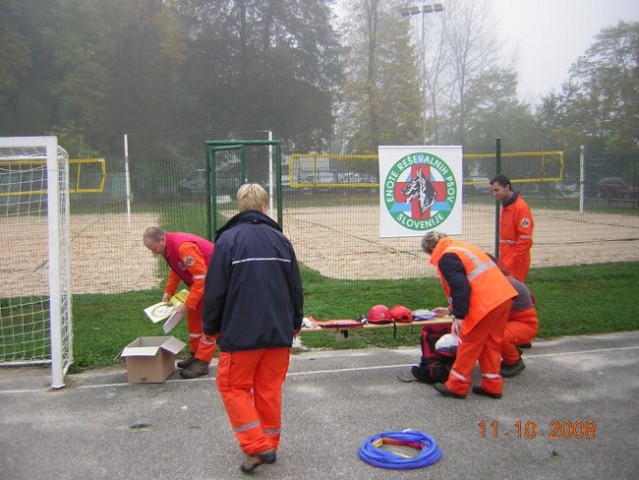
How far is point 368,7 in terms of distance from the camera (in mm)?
46938

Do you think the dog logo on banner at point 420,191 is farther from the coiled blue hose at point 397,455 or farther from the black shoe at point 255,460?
the black shoe at point 255,460

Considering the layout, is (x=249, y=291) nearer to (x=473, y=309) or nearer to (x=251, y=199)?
(x=251, y=199)

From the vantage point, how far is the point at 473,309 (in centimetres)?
514

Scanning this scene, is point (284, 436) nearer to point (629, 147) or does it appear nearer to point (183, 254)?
point (183, 254)

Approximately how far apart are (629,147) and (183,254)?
33389 millimetres

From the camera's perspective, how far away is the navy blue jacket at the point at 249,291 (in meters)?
3.91

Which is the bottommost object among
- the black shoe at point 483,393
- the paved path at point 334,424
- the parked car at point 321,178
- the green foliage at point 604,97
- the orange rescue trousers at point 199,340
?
the paved path at point 334,424

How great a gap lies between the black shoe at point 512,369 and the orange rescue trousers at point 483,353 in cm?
62

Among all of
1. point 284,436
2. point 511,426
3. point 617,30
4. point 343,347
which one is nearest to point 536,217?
point 343,347

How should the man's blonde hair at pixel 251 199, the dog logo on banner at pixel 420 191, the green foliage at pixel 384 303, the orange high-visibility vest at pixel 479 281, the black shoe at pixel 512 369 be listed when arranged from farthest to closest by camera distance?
the dog logo on banner at pixel 420 191 → the green foliage at pixel 384 303 → the black shoe at pixel 512 369 → the orange high-visibility vest at pixel 479 281 → the man's blonde hair at pixel 251 199

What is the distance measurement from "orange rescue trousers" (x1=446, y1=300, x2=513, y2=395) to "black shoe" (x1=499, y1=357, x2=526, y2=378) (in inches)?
24.5

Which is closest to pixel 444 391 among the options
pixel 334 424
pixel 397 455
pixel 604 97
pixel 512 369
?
pixel 512 369

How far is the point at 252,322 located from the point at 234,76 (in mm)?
44104

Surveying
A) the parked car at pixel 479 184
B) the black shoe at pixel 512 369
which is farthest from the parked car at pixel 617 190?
the black shoe at pixel 512 369
